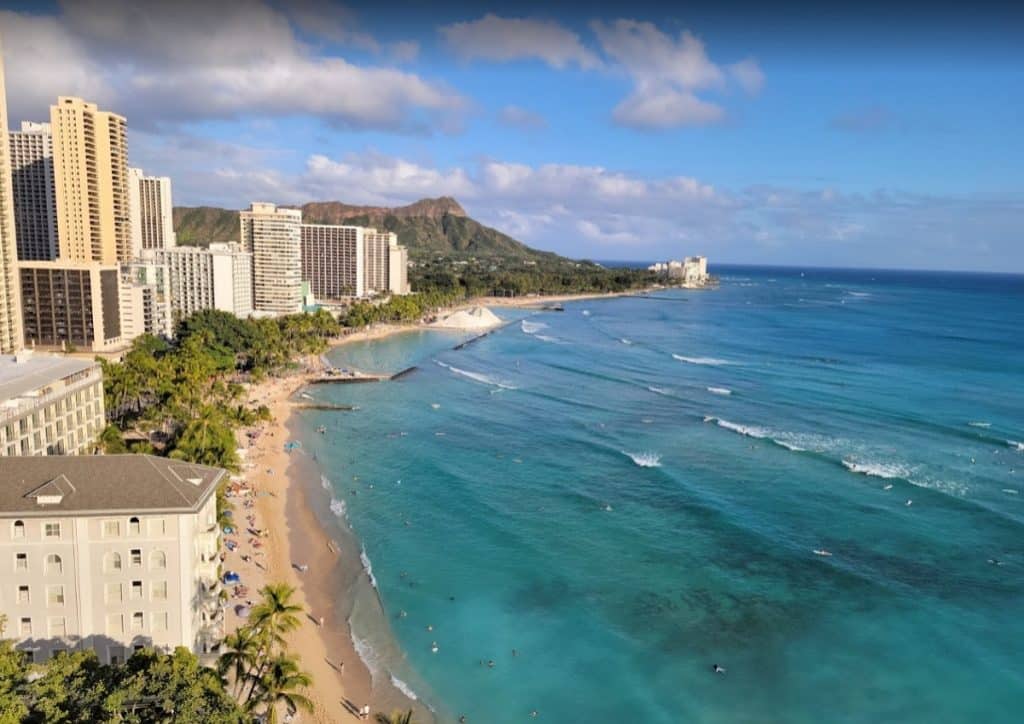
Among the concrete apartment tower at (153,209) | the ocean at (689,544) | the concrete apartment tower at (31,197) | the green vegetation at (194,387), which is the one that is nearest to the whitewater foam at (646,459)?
the ocean at (689,544)

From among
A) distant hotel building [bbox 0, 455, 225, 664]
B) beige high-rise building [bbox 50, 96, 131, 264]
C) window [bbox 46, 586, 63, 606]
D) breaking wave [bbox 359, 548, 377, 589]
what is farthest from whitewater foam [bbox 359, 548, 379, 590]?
beige high-rise building [bbox 50, 96, 131, 264]

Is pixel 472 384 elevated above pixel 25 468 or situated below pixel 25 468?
below

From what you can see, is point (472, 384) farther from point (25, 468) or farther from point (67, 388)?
point (25, 468)

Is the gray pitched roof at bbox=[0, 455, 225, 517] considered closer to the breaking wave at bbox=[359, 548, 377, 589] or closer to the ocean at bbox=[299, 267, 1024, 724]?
the ocean at bbox=[299, 267, 1024, 724]

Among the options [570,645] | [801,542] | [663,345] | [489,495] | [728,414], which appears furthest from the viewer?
[663,345]

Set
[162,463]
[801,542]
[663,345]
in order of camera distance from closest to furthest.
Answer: [162,463] → [801,542] → [663,345]

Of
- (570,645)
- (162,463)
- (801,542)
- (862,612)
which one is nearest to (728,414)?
(801,542)
